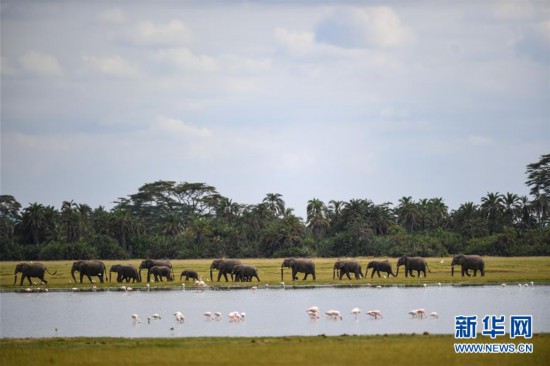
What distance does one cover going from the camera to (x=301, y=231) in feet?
373

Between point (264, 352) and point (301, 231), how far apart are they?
3243 inches

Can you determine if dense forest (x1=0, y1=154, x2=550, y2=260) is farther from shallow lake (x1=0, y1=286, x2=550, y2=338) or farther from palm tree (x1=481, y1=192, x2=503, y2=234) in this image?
shallow lake (x1=0, y1=286, x2=550, y2=338)

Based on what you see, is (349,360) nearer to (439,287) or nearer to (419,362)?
(419,362)

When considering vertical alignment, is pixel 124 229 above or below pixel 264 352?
above

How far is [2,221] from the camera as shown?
128500mm

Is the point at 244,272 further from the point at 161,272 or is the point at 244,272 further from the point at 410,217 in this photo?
the point at 410,217

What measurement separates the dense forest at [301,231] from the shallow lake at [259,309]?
43767mm

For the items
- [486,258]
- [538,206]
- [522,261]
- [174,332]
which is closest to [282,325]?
[174,332]

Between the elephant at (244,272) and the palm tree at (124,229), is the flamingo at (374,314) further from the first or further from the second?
the palm tree at (124,229)

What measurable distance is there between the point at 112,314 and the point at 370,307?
12109 mm

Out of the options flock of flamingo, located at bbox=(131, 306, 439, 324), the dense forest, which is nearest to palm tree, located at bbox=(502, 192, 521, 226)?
the dense forest

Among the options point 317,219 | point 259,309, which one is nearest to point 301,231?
point 317,219

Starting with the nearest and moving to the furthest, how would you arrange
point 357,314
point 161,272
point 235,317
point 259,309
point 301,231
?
point 235,317 → point 357,314 → point 259,309 → point 161,272 → point 301,231

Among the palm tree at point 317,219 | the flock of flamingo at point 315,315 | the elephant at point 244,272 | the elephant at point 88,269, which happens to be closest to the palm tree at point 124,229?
the palm tree at point 317,219
